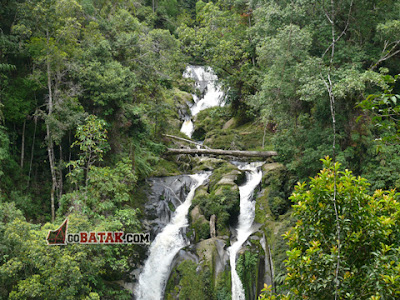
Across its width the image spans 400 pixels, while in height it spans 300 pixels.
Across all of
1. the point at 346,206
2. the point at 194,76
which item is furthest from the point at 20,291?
the point at 194,76

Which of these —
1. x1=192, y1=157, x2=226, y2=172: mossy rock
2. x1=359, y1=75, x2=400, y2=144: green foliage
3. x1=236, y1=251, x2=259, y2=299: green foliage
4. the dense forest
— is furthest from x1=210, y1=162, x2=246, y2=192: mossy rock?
x1=359, y1=75, x2=400, y2=144: green foliage

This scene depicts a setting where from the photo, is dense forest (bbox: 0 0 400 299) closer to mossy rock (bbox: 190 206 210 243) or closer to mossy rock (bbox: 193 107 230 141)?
mossy rock (bbox: 190 206 210 243)

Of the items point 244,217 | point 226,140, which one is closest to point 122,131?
point 244,217

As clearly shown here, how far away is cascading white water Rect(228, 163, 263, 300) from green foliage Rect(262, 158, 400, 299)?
24.1 feet

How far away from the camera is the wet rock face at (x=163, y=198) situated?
15.3 m

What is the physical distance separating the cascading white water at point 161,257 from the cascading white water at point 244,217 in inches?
100

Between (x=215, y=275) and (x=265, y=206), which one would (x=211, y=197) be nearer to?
(x=265, y=206)

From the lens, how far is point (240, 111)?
2523 cm

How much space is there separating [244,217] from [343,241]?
10777 mm

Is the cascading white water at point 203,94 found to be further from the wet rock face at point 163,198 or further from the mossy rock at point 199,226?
the mossy rock at point 199,226

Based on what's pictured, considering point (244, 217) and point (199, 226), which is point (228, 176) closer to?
point (244, 217)

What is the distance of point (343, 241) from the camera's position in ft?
14.3

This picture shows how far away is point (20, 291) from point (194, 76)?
26097 millimetres

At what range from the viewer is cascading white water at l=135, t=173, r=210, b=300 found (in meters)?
12.4
